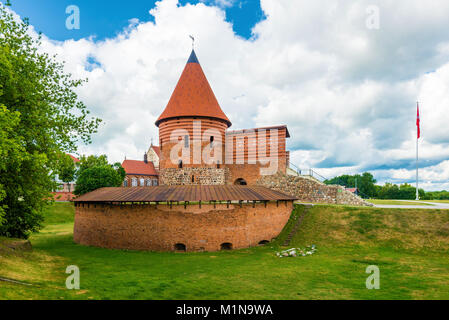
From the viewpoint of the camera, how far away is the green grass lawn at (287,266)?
27.2ft

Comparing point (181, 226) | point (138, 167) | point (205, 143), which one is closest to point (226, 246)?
point (181, 226)

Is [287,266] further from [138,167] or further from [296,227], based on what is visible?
[138,167]

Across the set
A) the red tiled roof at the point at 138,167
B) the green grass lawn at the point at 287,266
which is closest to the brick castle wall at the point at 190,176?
the green grass lawn at the point at 287,266

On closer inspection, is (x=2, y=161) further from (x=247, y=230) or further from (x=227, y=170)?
(x=227, y=170)

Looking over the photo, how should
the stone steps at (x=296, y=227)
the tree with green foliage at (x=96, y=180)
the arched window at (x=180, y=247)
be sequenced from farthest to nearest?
1. the tree with green foliage at (x=96, y=180)
2. the stone steps at (x=296, y=227)
3. the arched window at (x=180, y=247)

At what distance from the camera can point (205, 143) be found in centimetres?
2278

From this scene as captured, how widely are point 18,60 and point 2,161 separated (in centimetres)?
448

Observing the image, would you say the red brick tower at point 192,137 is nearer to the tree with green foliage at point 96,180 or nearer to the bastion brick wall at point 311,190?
the bastion brick wall at point 311,190

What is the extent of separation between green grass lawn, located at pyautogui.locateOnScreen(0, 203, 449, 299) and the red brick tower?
313 inches

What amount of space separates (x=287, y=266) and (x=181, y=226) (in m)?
6.37

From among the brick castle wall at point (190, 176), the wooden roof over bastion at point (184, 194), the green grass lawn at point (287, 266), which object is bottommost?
the green grass lawn at point (287, 266)

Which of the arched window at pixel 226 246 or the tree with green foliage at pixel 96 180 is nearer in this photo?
the arched window at pixel 226 246

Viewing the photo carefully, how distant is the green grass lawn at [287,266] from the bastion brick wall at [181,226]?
2.78 feet

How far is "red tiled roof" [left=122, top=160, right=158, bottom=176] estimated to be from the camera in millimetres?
51688
